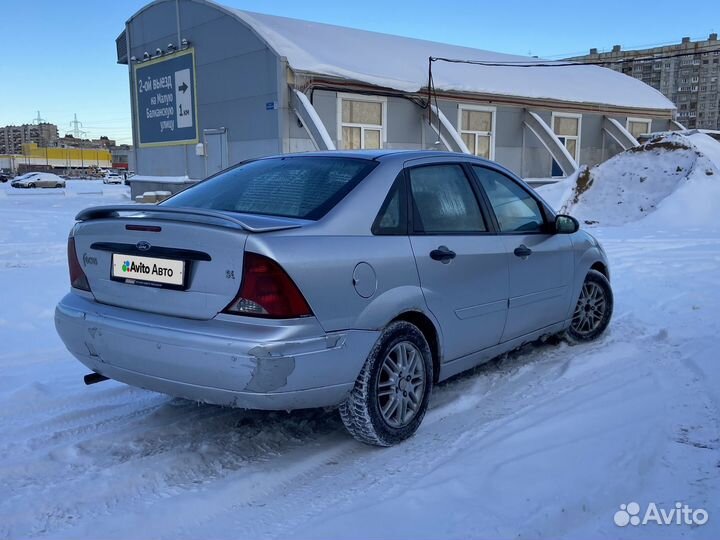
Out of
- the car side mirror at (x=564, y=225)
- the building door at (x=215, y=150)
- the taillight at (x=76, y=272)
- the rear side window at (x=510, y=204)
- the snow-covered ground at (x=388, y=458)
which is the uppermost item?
the building door at (x=215, y=150)

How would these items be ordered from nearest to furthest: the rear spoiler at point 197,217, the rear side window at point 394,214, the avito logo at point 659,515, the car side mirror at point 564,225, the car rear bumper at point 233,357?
→ 1. the avito logo at point 659,515
2. the car rear bumper at point 233,357
3. the rear spoiler at point 197,217
4. the rear side window at point 394,214
5. the car side mirror at point 564,225

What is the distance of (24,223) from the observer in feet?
48.6

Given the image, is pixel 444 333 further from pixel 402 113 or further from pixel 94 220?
pixel 402 113

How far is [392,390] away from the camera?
3.29m

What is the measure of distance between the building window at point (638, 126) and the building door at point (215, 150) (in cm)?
1711

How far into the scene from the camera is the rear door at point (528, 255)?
4.14 metres

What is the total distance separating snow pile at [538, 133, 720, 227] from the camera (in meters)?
13.3

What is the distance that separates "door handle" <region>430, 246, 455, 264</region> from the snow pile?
36.3 feet

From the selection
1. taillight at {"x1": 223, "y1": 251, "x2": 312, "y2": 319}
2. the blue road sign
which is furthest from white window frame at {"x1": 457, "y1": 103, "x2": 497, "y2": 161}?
taillight at {"x1": 223, "y1": 251, "x2": 312, "y2": 319}

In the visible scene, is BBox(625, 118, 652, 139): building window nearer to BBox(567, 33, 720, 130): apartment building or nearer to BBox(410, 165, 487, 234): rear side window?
BBox(410, 165, 487, 234): rear side window

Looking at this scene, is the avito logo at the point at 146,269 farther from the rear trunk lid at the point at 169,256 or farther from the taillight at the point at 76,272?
the taillight at the point at 76,272

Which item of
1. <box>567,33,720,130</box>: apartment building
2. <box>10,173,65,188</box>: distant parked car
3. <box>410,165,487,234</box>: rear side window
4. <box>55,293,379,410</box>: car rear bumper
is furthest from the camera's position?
<box>567,33,720,130</box>: apartment building

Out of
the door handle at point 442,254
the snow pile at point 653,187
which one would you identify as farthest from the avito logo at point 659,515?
the snow pile at point 653,187

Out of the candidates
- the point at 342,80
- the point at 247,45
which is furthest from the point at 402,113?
the point at 247,45
